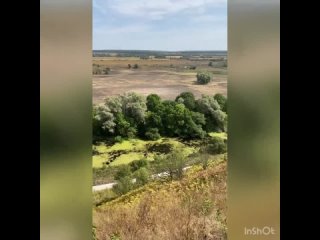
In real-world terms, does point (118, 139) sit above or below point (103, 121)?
below

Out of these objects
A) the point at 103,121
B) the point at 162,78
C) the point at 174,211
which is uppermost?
the point at 162,78

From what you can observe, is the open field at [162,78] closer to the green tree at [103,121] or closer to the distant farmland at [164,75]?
the distant farmland at [164,75]

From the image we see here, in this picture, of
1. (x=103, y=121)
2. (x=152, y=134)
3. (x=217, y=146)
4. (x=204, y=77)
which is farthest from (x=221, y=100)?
(x=103, y=121)

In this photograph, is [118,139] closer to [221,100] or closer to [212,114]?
[212,114]

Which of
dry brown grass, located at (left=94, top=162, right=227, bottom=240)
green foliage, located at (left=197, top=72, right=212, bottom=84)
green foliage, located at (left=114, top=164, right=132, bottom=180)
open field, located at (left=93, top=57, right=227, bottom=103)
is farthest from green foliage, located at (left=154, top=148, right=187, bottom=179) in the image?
green foliage, located at (left=197, top=72, right=212, bottom=84)

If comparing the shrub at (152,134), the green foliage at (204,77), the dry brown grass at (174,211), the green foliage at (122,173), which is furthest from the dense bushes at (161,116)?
the dry brown grass at (174,211)

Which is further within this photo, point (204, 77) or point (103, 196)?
point (204, 77)
